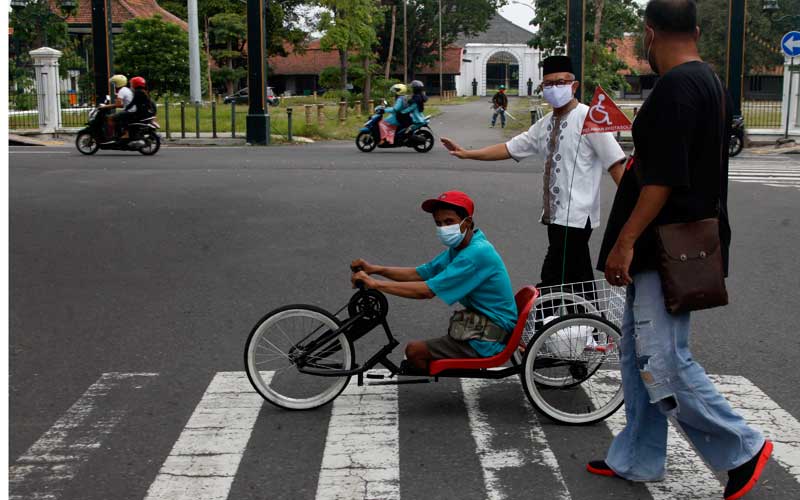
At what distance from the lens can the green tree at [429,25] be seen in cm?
8294

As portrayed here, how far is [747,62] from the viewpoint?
73.2 meters

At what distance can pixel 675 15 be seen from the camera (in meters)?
4.16

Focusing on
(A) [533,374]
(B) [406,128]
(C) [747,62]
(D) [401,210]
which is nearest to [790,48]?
(B) [406,128]

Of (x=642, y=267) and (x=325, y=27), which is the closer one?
(x=642, y=267)

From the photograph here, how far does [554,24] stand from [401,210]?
34.3 meters

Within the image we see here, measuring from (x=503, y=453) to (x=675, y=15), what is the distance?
2146 mm

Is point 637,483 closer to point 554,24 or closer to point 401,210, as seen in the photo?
point 401,210

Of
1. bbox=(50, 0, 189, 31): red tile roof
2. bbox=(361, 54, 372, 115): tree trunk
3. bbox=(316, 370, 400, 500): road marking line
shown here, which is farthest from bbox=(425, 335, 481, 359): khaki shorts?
bbox=(50, 0, 189, 31): red tile roof

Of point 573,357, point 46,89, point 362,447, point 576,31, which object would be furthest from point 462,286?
point 46,89

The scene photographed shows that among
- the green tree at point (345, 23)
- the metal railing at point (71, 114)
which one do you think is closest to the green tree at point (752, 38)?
the green tree at point (345, 23)

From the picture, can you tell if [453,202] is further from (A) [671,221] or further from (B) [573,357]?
(A) [671,221]

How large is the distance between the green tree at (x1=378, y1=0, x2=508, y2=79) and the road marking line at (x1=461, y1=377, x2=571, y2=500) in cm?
7103

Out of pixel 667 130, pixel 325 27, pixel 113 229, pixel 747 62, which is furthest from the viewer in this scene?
pixel 747 62

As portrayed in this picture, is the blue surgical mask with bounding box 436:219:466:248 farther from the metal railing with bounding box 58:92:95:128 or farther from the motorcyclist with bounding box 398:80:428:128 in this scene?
the metal railing with bounding box 58:92:95:128
